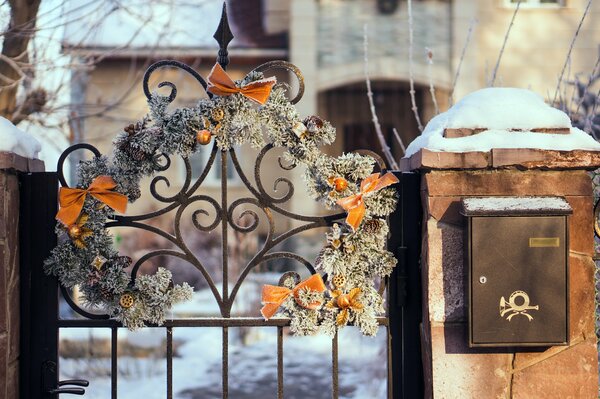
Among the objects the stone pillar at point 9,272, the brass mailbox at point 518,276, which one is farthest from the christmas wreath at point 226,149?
the brass mailbox at point 518,276

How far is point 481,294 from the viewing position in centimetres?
252

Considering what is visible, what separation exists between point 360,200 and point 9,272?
1273 millimetres

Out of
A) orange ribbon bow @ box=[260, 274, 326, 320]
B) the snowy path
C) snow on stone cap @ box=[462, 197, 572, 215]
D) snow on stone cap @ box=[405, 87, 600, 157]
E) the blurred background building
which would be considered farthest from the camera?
the blurred background building

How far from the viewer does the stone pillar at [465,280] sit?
102 inches

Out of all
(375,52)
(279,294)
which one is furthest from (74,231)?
(375,52)

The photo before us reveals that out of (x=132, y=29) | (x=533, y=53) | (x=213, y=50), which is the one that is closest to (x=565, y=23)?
(x=533, y=53)

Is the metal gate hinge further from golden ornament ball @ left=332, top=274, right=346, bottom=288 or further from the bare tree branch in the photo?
the bare tree branch

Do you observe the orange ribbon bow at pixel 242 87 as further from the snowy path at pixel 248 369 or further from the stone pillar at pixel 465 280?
the snowy path at pixel 248 369

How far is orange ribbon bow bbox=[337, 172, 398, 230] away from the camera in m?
2.70

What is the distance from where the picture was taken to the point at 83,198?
109 inches

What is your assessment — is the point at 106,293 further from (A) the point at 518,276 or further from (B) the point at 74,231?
(A) the point at 518,276

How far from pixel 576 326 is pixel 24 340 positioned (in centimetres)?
197

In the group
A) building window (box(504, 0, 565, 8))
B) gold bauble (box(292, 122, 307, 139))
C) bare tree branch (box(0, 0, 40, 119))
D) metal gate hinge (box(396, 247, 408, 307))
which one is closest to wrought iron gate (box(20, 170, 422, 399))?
metal gate hinge (box(396, 247, 408, 307))

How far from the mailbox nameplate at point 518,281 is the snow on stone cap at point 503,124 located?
0.27 meters
